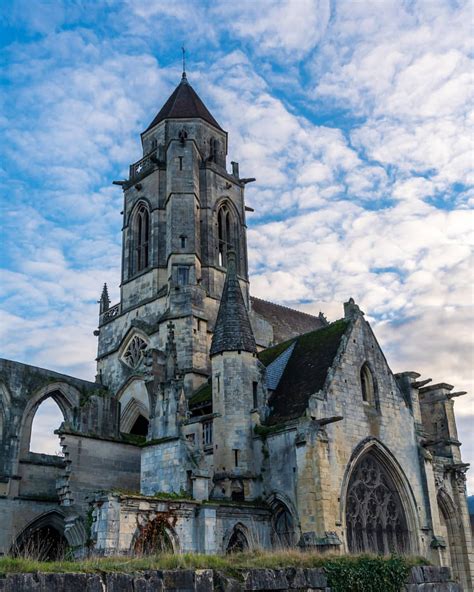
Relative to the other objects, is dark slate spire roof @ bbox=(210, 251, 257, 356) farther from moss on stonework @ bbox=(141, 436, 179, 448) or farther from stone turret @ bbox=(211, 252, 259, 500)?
moss on stonework @ bbox=(141, 436, 179, 448)

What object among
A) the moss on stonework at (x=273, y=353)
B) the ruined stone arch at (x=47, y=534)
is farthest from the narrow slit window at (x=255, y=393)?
the ruined stone arch at (x=47, y=534)

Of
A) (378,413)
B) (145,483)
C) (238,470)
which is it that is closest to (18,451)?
(145,483)

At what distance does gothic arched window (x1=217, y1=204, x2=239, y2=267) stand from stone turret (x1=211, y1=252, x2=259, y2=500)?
1022 centimetres

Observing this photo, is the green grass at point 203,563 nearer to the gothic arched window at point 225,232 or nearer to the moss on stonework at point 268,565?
the moss on stonework at point 268,565

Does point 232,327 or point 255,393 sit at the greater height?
point 232,327

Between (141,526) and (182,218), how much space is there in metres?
18.1

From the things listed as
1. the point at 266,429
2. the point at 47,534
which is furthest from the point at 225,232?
the point at 47,534

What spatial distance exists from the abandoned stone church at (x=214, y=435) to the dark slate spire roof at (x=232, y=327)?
0.07 metres

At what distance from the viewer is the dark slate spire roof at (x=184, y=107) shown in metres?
34.4

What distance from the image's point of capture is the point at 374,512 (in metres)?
20.2

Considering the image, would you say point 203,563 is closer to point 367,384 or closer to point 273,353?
point 367,384

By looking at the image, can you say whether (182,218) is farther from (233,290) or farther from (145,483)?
(145,483)

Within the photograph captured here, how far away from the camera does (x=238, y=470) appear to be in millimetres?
19609

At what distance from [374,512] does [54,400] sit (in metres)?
13.6
